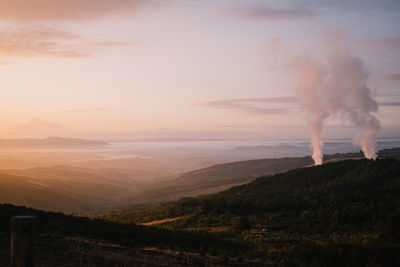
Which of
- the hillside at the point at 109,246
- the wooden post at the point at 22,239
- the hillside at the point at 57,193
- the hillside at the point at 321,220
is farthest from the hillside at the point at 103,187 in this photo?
the wooden post at the point at 22,239

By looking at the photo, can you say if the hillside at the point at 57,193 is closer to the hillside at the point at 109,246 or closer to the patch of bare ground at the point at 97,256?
the hillside at the point at 109,246

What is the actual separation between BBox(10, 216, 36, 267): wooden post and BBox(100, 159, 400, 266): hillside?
824 cm

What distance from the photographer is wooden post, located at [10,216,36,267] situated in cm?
500

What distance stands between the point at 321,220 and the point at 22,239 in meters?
18.9

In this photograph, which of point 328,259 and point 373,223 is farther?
point 373,223

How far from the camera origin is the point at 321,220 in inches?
808

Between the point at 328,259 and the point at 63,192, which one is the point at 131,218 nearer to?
the point at 328,259

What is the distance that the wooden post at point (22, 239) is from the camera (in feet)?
16.4

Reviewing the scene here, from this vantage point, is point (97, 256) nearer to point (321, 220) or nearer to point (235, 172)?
point (321, 220)

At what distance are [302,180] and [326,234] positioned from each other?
25.8 metres

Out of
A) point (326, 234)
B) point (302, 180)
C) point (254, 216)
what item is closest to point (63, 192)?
point (302, 180)

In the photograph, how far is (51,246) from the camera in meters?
10.3

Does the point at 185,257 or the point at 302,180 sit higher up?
the point at 302,180

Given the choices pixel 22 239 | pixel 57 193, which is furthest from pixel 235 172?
pixel 22 239
